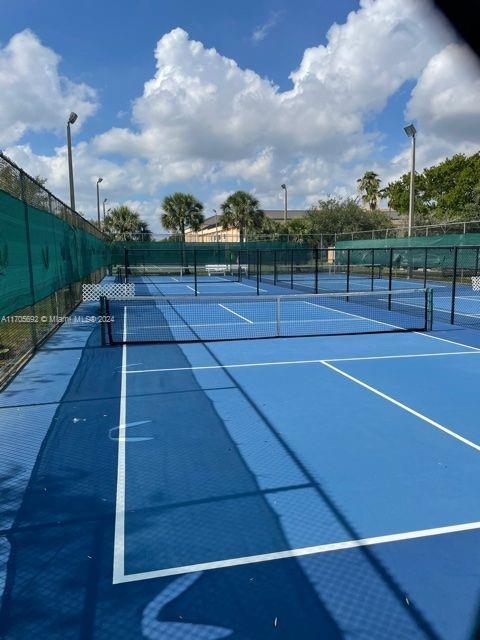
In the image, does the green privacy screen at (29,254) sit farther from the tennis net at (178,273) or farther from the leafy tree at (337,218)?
the leafy tree at (337,218)

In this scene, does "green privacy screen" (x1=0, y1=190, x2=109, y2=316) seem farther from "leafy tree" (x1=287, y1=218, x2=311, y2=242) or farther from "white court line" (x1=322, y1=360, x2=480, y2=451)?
"leafy tree" (x1=287, y1=218, x2=311, y2=242)

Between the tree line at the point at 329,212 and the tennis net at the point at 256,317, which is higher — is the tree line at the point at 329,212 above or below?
above

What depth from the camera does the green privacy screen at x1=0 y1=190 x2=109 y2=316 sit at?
23.6 feet

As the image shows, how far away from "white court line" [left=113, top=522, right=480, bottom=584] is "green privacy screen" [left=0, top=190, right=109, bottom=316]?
182 inches

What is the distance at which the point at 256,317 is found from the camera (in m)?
16.1

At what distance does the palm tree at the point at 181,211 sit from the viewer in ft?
152

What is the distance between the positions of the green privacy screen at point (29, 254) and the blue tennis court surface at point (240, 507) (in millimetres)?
1566

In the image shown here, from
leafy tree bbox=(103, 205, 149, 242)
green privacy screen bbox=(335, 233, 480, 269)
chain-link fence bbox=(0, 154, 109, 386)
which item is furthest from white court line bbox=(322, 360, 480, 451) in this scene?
leafy tree bbox=(103, 205, 149, 242)

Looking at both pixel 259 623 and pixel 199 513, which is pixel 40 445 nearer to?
pixel 199 513

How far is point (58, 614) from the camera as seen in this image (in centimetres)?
303

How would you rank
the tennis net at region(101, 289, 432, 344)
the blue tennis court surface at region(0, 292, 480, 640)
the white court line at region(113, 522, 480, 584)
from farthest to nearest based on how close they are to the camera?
1. the tennis net at region(101, 289, 432, 344)
2. the white court line at region(113, 522, 480, 584)
3. the blue tennis court surface at region(0, 292, 480, 640)

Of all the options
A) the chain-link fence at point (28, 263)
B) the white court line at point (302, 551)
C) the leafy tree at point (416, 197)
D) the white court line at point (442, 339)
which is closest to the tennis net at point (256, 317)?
the white court line at point (442, 339)

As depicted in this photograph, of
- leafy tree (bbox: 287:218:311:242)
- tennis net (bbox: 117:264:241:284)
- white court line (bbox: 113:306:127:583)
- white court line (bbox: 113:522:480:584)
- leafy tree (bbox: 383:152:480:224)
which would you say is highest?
leafy tree (bbox: 383:152:480:224)

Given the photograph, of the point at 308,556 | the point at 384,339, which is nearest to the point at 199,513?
the point at 308,556
